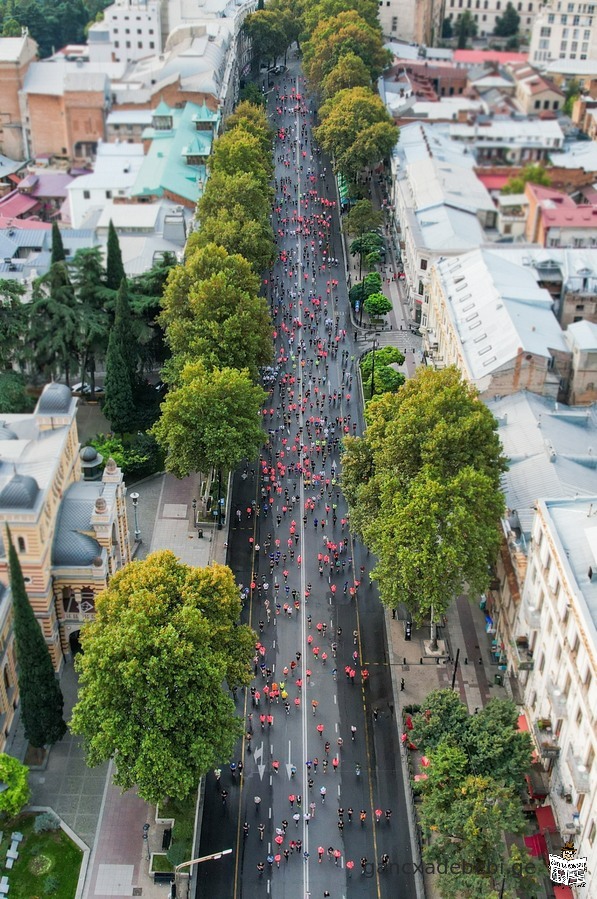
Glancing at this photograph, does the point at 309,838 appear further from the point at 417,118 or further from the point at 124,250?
the point at 417,118

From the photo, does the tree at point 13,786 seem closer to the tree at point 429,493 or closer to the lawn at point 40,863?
Result: the lawn at point 40,863

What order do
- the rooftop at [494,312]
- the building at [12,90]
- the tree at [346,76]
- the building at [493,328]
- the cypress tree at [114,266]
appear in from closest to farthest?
the building at [493,328], the rooftop at [494,312], the cypress tree at [114,266], the building at [12,90], the tree at [346,76]

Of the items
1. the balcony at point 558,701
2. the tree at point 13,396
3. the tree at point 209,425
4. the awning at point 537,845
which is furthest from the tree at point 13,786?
the tree at point 13,396

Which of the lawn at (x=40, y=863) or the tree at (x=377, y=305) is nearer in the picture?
the lawn at (x=40, y=863)

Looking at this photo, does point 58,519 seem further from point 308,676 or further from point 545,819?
point 545,819

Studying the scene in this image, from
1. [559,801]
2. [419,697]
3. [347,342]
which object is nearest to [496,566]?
[419,697]

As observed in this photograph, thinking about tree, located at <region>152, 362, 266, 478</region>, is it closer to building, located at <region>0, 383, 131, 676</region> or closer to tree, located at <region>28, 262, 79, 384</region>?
building, located at <region>0, 383, 131, 676</region>

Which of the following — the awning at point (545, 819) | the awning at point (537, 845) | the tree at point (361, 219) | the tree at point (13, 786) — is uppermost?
the tree at point (361, 219)
